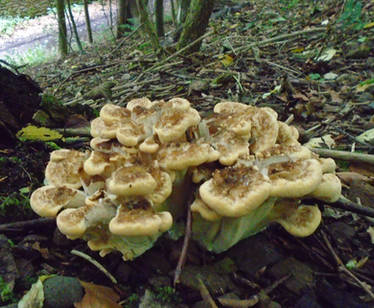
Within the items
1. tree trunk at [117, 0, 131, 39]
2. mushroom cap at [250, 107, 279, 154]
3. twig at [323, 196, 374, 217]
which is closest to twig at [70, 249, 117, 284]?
mushroom cap at [250, 107, 279, 154]

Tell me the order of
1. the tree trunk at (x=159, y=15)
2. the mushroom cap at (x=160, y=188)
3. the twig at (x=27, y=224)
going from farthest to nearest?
the tree trunk at (x=159, y=15)
the twig at (x=27, y=224)
the mushroom cap at (x=160, y=188)

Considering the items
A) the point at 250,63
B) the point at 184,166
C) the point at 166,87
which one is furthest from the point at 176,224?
the point at 250,63

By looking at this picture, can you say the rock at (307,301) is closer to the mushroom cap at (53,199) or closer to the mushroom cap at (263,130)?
the mushroom cap at (263,130)

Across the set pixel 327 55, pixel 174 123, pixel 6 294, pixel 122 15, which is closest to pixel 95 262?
pixel 6 294

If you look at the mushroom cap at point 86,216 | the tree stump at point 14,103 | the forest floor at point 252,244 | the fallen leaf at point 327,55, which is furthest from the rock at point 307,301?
the fallen leaf at point 327,55

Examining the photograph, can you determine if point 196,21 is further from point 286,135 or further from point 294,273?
point 294,273

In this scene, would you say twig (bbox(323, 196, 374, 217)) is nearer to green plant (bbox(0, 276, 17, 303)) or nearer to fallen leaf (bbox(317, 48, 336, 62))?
green plant (bbox(0, 276, 17, 303))
